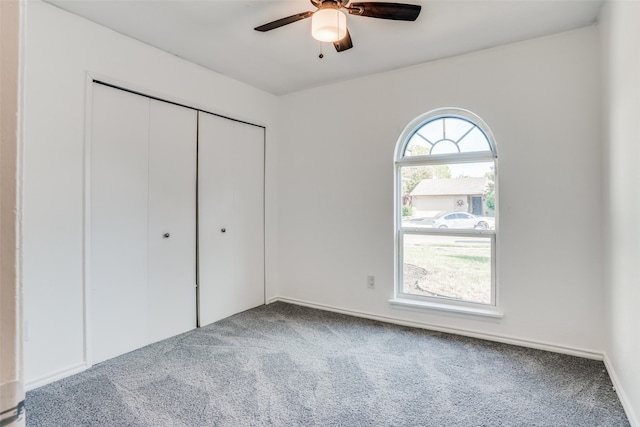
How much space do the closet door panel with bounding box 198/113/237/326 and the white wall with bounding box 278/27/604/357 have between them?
94cm

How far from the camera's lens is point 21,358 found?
1.25 ft

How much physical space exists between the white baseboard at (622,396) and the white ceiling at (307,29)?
2372mm

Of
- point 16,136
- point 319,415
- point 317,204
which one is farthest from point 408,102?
point 16,136

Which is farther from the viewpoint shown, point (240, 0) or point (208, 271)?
point (208, 271)

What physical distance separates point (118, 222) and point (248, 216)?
134cm

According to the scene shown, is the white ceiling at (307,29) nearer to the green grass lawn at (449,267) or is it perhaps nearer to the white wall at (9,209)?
the green grass lawn at (449,267)

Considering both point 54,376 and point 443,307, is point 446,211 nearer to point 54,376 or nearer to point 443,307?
point 443,307

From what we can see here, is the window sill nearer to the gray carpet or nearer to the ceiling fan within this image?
the gray carpet

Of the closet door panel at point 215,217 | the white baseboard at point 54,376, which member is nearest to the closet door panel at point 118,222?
the white baseboard at point 54,376

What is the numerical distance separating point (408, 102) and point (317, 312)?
7.47ft

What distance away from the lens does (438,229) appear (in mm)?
3148

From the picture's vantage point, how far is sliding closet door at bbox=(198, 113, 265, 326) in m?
3.22

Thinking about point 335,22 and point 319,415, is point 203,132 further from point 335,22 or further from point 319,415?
point 319,415

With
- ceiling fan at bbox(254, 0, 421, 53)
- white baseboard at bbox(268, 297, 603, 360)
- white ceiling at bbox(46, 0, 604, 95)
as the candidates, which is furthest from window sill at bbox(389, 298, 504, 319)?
ceiling fan at bbox(254, 0, 421, 53)
